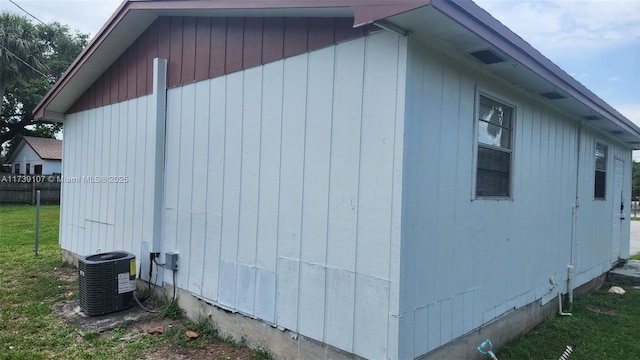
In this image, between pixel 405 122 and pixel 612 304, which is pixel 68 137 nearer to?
pixel 405 122

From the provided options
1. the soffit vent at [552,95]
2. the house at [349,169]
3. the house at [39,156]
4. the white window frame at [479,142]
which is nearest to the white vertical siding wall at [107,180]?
the house at [349,169]

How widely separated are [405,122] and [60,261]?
7.61 metres

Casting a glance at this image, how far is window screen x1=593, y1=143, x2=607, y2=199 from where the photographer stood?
22.0 ft

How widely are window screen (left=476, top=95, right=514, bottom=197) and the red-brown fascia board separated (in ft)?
5.34

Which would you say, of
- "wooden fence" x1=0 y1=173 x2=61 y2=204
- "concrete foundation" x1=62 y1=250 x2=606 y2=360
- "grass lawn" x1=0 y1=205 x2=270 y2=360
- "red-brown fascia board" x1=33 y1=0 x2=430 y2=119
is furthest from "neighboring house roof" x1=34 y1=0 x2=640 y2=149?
"wooden fence" x1=0 y1=173 x2=61 y2=204

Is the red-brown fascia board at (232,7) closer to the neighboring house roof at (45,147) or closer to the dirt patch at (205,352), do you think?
the dirt patch at (205,352)

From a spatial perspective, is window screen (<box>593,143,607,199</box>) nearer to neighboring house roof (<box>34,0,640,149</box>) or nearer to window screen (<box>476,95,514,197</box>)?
neighboring house roof (<box>34,0,640,149</box>)

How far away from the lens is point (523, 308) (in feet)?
14.4

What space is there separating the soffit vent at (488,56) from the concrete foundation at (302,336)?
7.83 ft

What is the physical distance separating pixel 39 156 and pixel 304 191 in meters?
28.5

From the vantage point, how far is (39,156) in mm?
25219

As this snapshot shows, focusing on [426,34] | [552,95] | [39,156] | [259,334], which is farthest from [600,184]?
[39,156]

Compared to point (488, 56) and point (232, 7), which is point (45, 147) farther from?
point (488, 56)

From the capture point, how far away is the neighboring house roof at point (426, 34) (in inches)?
97.7
